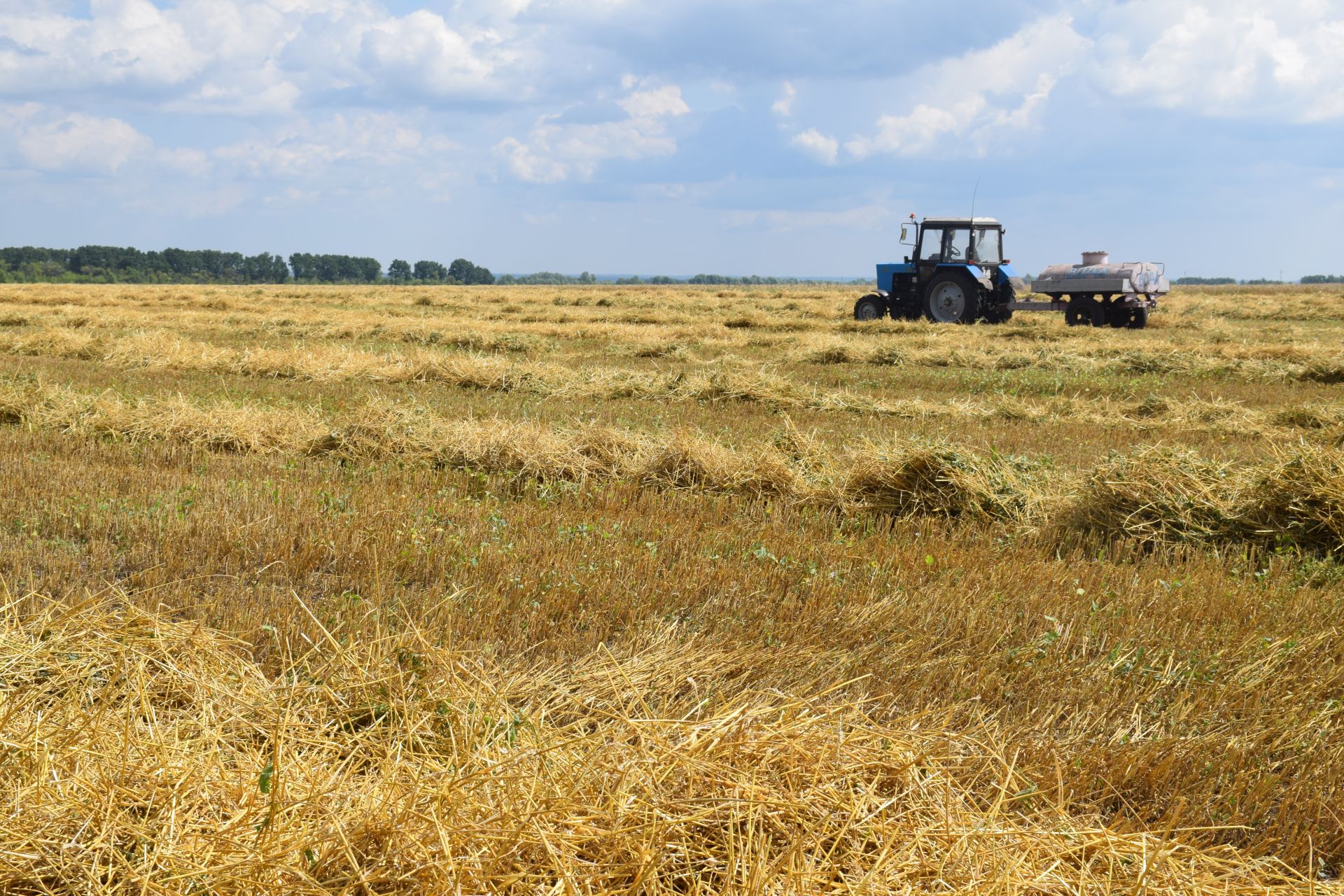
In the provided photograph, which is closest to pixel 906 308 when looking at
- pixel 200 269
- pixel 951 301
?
pixel 951 301

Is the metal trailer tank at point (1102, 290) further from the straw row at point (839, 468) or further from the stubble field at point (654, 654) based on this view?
the straw row at point (839, 468)

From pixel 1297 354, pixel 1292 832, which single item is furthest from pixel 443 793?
pixel 1297 354

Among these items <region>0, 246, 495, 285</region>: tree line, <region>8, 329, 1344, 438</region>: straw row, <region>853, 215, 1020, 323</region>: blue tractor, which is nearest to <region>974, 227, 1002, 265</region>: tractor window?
<region>853, 215, 1020, 323</region>: blue tractor

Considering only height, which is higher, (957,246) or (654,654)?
(957,246)

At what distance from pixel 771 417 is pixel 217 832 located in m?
8.68

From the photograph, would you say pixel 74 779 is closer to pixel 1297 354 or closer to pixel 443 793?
pixel 443 793

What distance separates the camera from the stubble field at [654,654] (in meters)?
2.62

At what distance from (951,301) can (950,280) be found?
1.78 feet

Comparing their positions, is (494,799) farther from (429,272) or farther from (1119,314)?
(429,272)

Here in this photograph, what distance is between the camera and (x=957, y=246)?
25062mm

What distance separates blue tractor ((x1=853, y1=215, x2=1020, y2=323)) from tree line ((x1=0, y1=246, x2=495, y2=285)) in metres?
73.5

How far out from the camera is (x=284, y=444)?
8.32 metres

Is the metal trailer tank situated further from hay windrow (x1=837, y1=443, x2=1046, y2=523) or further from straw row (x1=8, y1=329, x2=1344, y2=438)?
hay windrow (x1=837, y1=443, x2=1046, y2=523)

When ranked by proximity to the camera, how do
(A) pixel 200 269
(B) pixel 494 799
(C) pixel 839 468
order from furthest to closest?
(A) pixel 200 269
(C) pixel 839 468
(B) pixel 494 799
